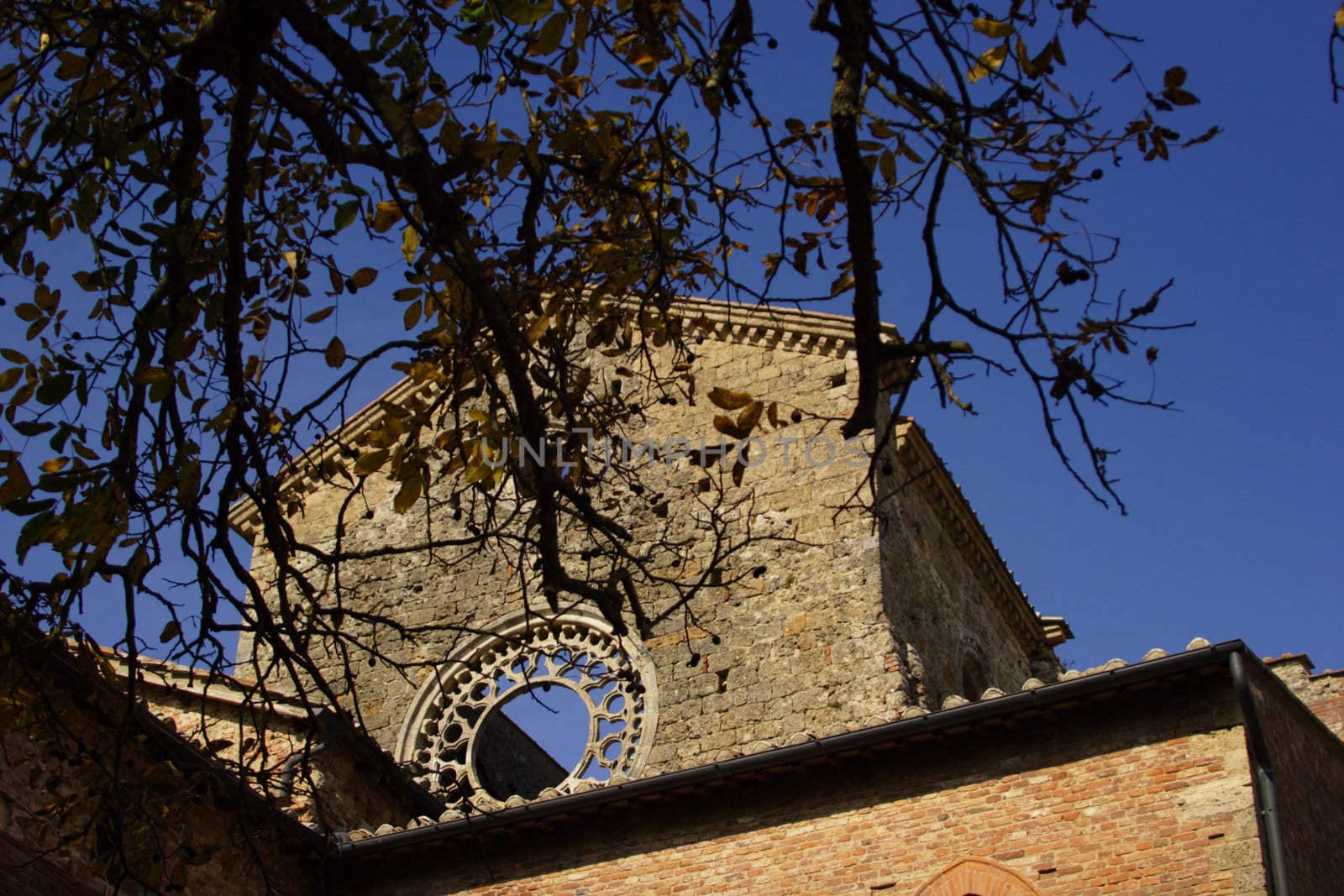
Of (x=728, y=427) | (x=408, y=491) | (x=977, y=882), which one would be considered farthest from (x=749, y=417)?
(x=977, y=882)

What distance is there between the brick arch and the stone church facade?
0.01 meters

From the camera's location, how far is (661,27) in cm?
459

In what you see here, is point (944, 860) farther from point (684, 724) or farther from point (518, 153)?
point (518, 153)

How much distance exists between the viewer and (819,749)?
8438 mm

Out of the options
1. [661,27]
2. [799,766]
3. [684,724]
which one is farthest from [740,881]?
[661,27]

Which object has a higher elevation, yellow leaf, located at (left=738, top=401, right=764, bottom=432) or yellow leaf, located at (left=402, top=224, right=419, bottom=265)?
yellow leaf, located at (left=402, top=224, right=419, bottom=265)

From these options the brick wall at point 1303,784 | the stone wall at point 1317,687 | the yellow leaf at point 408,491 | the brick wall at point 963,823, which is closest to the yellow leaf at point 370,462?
the yellow leaf at point 408,491

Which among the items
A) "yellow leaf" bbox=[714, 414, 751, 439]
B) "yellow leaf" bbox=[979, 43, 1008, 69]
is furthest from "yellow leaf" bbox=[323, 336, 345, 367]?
"yellow leaf" bbox=[979, 43, 1008, 69]

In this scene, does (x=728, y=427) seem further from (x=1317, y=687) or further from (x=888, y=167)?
(x=1317, y=687)

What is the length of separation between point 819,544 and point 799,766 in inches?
112

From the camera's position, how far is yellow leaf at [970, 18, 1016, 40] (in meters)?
3.92

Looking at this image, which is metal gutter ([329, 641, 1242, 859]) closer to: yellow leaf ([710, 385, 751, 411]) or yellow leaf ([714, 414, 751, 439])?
yellow leaf ([714, 414, 751, 439])

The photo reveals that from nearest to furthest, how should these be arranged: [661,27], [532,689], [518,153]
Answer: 1. [518,153]
2. [661,27]
3. [532,689]

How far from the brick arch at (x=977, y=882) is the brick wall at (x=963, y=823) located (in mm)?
29
